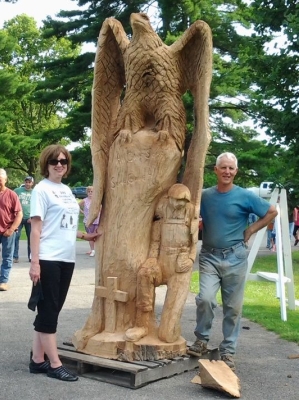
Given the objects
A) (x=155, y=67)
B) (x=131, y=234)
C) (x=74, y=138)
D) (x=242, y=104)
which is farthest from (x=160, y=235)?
(x=74, y=138)

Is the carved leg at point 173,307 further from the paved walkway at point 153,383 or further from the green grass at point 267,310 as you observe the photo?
the green grass at point 267,310

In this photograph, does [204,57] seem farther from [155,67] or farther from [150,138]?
[150,138]

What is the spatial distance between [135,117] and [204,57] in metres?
0.85

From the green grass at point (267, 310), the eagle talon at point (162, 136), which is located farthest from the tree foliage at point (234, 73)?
the eagle talon at point (162, 136)

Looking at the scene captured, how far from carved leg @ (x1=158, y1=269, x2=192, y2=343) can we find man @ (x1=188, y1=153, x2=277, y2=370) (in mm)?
156

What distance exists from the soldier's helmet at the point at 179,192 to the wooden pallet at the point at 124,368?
1.42 metres

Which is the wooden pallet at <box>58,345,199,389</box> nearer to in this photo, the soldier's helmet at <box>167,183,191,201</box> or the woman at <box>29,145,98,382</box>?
the woman at <box>29,145,98,382</box>

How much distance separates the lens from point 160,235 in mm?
5109

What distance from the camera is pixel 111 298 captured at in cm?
501

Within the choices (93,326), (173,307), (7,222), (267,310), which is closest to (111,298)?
(93,326)

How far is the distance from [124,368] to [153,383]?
0.31 metres

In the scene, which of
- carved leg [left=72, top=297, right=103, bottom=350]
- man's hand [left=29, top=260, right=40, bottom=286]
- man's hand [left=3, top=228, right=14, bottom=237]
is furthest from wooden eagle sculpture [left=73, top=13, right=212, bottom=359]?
man's hand [left=3, top=228, right=14, bottom=237]

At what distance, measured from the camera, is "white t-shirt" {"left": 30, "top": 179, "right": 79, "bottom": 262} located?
4.50 m

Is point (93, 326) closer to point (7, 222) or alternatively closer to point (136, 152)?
point (136, 152)
